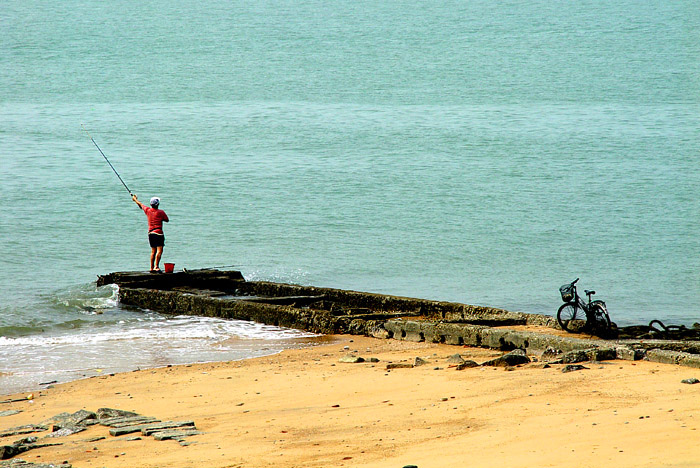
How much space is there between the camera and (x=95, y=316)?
1379 centimetres

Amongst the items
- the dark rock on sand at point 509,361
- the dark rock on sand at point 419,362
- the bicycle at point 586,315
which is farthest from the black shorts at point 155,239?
the dark rock on sand at point 509,361

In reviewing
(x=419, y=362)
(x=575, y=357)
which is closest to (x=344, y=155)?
(x=419, y=362)

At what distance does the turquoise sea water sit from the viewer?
1853 cm

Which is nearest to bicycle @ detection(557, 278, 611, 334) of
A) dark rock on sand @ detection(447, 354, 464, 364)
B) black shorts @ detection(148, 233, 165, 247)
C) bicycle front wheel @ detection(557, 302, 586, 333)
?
bicycle front wheel @ detection(557, 302, 586, 333)

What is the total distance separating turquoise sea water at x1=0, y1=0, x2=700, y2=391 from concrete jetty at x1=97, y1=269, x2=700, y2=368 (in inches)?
19.3

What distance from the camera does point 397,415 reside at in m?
5.99

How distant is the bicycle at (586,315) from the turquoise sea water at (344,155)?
3597 millimetres

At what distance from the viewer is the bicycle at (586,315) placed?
888cm

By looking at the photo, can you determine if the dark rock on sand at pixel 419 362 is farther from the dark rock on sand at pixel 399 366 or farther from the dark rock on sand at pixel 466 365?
the dark rock on sand at pixel 466 365

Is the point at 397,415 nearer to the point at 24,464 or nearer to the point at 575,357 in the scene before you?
the point at 575,357

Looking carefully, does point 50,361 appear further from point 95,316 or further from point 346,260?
point 346,260

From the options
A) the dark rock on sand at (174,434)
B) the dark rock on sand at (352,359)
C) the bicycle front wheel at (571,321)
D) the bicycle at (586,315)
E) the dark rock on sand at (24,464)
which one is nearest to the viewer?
the dark rock on sand at (24,464)

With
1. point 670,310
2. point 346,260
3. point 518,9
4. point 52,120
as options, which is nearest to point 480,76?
point 518,9

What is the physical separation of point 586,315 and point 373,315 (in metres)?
3.15
